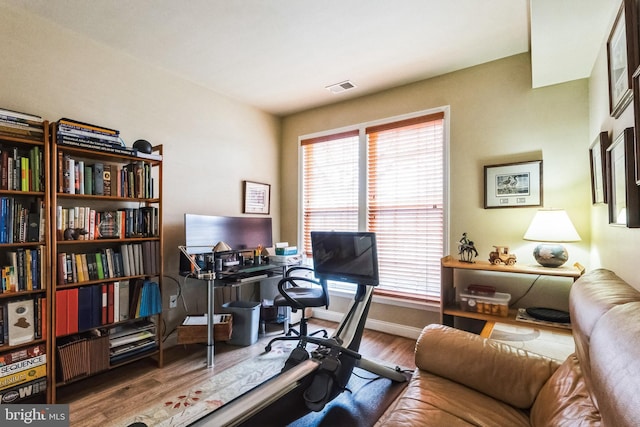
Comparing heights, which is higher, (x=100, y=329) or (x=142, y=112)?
(x=142, y=112)

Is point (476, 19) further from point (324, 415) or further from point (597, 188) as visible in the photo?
point (324, 415)

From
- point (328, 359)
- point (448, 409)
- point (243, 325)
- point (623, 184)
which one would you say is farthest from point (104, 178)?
point (623, 184)

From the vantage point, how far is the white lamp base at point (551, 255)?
2.28 meters

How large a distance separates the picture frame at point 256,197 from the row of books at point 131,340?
1.63m

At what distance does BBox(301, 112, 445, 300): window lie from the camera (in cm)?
310

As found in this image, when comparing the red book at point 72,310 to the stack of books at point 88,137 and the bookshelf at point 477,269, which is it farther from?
the bookshelf at point 477,269

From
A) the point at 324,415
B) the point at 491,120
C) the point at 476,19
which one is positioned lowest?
the point at 324,415

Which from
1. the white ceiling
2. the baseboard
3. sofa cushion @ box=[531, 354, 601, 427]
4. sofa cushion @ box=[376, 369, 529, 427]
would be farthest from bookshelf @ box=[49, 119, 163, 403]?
sofa cushion @ box=[531, 354, 601, 427]

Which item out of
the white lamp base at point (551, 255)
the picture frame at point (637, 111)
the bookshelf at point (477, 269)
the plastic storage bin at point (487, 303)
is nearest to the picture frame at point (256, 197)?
the bookshelf at point (477, 269)

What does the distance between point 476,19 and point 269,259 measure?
2.88 meters

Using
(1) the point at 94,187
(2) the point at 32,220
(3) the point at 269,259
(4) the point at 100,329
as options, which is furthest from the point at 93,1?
(3) the point at 269,259

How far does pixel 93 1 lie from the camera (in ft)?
6.65

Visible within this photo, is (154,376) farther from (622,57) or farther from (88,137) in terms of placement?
(622,57)

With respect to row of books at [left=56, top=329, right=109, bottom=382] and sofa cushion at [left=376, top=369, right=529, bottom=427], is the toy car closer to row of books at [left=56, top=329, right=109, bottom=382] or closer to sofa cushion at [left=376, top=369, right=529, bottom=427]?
sofa cushion at [left=376, top=369, right=529, bottom=427]
